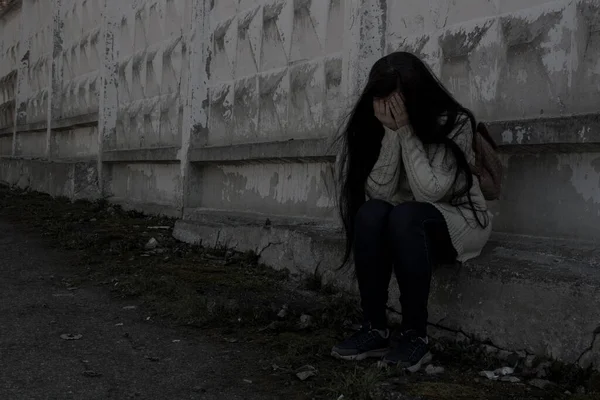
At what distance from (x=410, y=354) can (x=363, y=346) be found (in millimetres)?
233

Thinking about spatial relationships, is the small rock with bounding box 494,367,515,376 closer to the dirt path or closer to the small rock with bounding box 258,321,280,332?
the dirt path

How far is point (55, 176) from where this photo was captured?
921cm

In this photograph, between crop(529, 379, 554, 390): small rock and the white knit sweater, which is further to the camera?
the white knit sweater

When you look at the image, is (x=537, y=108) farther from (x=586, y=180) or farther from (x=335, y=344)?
(x=335, y=344)

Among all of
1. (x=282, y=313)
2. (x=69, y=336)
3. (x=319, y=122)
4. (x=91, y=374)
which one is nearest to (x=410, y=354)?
(x=282, y=313)

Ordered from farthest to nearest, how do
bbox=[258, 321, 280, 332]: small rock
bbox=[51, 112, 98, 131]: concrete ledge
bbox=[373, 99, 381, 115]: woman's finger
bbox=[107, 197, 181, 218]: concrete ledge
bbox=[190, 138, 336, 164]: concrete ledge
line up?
bbox=[51, 112, 98, 131]: concrete ledge
bbox=[107, 197, 181, 218]: concrete ledge
bbox=[190, 138, 336, 164]: concrete ledge
bbox=[258, 321, 280, 332]: small rock
bbox=[373, 99, 381, 115]: woman's finger

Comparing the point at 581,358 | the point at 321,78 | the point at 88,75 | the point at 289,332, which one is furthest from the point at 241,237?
the point at 88,75

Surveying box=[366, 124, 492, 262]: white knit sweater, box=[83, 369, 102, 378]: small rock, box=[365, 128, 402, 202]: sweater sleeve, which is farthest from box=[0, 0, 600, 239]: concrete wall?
box=[83, 369, 102, 378]: small rock

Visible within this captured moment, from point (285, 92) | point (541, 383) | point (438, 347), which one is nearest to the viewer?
point (541, 383)

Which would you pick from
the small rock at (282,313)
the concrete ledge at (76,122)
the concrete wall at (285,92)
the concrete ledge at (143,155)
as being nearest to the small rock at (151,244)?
the concrete wall at (285,92)

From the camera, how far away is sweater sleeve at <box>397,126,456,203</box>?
276cm

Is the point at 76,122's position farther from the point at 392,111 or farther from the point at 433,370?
the point at 433,370

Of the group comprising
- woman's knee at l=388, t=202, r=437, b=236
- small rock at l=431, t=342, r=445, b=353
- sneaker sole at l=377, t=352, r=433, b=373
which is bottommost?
sneaker sole at l=377, t=352, r=433, b=373

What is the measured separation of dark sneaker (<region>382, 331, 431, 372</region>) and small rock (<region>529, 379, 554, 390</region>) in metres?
0.41
